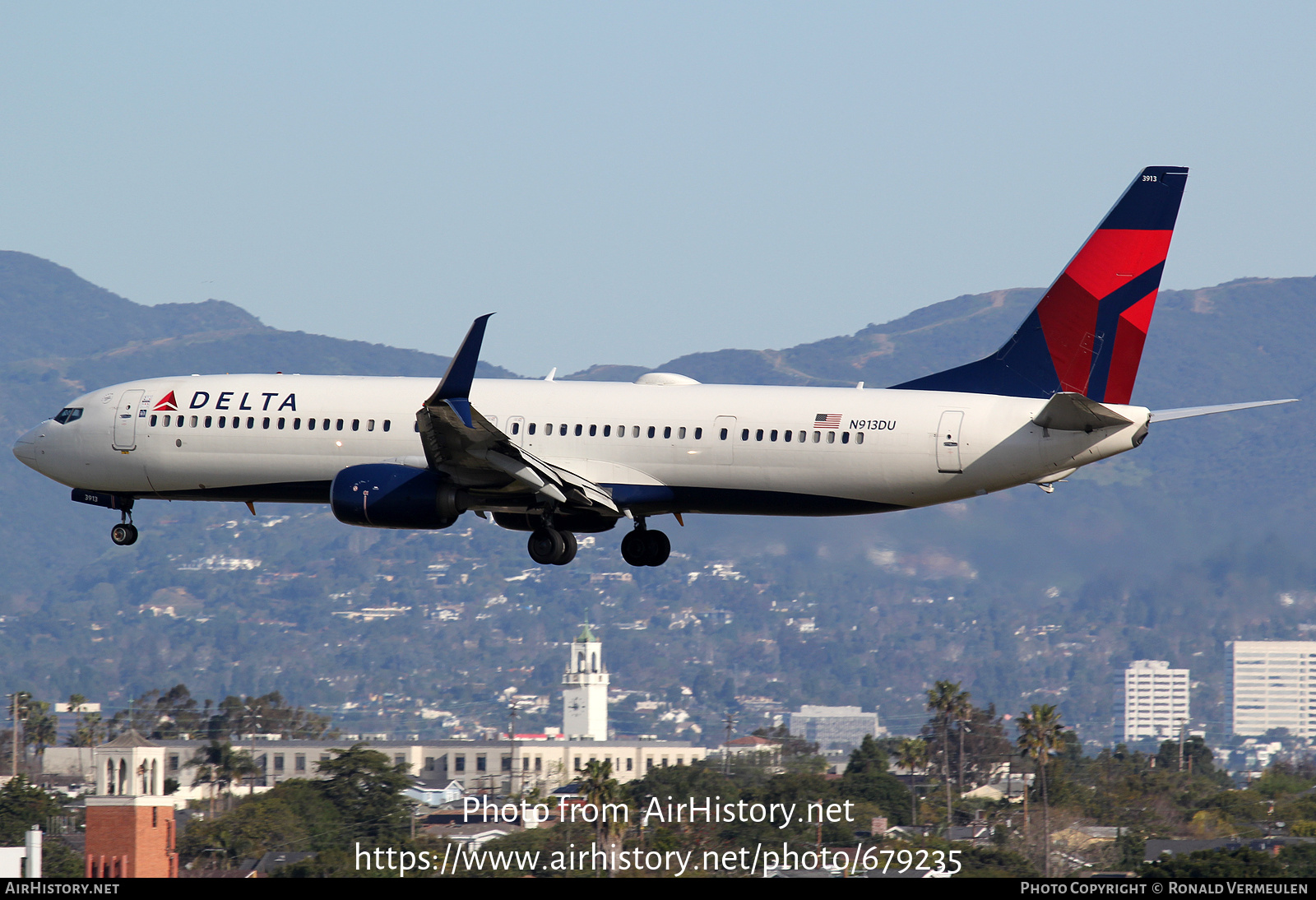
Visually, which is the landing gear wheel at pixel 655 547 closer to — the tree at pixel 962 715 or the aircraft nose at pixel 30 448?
the aircraft nose at pixel 30 448

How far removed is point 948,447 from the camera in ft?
139

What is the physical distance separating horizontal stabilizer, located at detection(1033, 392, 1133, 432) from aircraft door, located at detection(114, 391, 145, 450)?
2329 centimetres

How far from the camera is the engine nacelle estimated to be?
43219mm

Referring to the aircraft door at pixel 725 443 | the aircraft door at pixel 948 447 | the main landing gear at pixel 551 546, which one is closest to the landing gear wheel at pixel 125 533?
the main landing gear at pixel 551 546

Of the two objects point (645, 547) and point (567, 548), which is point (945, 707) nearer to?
point (645, 547)

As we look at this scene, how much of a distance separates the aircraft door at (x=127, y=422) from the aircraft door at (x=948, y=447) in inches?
824

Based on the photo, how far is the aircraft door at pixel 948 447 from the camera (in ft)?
139

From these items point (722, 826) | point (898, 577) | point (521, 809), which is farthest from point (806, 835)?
point (898, 577)

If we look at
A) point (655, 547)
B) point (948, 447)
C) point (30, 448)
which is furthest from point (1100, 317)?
point (30, 448)

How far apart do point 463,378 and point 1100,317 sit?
15.4 metres

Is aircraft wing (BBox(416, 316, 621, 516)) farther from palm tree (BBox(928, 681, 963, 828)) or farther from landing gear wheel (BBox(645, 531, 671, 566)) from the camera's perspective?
palm tree (BBox(928, 681, 963, 828))

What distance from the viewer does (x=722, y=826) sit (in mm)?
84062

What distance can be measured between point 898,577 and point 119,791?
90.6 m
